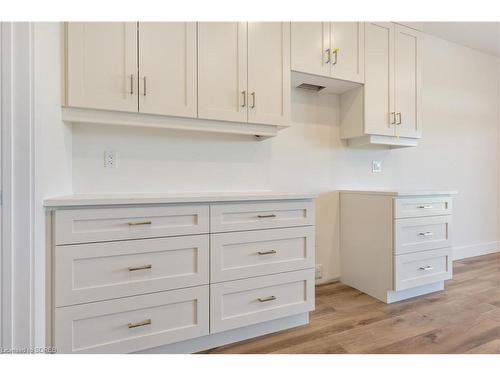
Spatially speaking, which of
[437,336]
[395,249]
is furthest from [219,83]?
[437,336]

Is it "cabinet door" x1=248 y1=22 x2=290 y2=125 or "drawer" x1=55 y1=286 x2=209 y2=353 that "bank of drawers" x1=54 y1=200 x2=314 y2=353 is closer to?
"drawer" x1=55 y1=286 x2=209 y2=353

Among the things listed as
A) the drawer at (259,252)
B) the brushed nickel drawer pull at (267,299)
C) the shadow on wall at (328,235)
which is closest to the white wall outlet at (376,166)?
the shadow on wall at (328,235)

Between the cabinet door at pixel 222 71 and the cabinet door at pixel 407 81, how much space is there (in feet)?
4.74

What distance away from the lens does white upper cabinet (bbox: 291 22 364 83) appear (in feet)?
6.17

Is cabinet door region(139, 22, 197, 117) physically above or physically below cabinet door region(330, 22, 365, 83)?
below

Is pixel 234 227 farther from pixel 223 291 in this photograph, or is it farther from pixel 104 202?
pixel 104 202

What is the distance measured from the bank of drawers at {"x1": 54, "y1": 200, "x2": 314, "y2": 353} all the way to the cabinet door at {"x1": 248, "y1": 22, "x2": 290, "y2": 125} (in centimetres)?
64

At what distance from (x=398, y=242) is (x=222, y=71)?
69.3 inches

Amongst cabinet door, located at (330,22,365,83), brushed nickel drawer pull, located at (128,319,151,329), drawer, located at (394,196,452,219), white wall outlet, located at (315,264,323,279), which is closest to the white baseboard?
drawer, located at (394,196,452,219)

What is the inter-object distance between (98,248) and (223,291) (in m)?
0.66

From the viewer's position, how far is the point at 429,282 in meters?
2.12

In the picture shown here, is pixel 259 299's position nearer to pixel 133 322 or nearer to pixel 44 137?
pixel 133 322

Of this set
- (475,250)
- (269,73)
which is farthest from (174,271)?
(475,250)

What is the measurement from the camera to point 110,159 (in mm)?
1709
